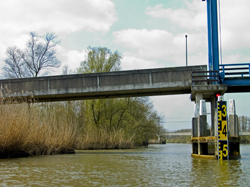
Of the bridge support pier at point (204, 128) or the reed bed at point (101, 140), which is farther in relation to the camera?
the reed bed at point (101, 140)

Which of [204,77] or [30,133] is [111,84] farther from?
[30,133]

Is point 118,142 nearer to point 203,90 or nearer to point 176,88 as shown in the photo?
point 176,88

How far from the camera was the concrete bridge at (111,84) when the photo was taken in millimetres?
18375

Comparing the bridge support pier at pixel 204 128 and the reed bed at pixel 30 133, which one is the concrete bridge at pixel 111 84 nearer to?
the bridge support pier at pixel 204 128

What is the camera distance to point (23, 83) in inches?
829

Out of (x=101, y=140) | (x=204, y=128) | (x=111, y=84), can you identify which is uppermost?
(x=111, y=84)

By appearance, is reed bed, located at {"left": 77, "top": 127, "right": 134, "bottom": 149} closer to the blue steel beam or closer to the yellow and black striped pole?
the blue steel beam

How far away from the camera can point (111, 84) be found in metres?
19.4

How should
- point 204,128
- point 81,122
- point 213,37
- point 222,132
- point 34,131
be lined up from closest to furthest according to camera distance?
point 222,132, point 204,128, point 34,131, point 213,37, point 81,122

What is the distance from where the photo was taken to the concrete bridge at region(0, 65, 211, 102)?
18375mm

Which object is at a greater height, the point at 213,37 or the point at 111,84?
the point at 213,37

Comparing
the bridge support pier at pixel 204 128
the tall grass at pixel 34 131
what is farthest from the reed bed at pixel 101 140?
the bridge support pier at pixel 204 128

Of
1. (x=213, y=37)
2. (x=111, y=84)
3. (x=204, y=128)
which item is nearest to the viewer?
(x=204, y=128)

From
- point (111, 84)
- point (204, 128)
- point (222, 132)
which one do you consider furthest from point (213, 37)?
point (222, 132)
